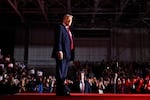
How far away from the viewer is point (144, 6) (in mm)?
15625

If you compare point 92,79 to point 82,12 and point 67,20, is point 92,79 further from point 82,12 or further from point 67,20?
point 67,20

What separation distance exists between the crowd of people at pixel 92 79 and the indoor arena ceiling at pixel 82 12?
7.18 feet

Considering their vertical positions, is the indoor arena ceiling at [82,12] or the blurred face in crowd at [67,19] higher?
the indoor arena ceiling at [82,12]

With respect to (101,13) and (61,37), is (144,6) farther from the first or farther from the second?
(61,37)

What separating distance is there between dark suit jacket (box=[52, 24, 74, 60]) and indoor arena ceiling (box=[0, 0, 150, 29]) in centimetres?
907

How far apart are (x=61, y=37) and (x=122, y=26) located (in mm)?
12739

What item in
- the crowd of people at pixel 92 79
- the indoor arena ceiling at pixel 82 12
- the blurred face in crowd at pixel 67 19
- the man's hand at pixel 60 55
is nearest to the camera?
the man's hand at pixel 60 55

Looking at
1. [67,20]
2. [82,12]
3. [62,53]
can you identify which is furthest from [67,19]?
[82,12]

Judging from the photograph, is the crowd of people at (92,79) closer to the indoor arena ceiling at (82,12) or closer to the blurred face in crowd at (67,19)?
the indoor arena ceiling at (82,12)

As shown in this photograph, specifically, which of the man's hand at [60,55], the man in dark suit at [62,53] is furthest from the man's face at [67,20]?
the man's hand at [60,55]

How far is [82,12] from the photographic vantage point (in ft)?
53.7

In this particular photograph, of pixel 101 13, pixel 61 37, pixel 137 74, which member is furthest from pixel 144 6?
pixel 61 37

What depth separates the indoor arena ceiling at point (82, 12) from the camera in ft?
50.8

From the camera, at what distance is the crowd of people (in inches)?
480
